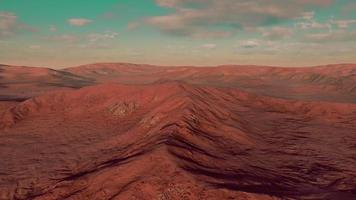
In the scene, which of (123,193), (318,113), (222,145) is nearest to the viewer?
(123,193)

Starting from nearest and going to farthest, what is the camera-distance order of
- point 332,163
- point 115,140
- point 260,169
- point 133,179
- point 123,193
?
point 123,193 < point 133,179 < point 260,169 < point 332,163 < point 115,140

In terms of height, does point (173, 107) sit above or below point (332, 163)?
above

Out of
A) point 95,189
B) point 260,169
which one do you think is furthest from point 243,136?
point 95,189

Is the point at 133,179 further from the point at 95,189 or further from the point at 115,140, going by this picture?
the point at 115,140
